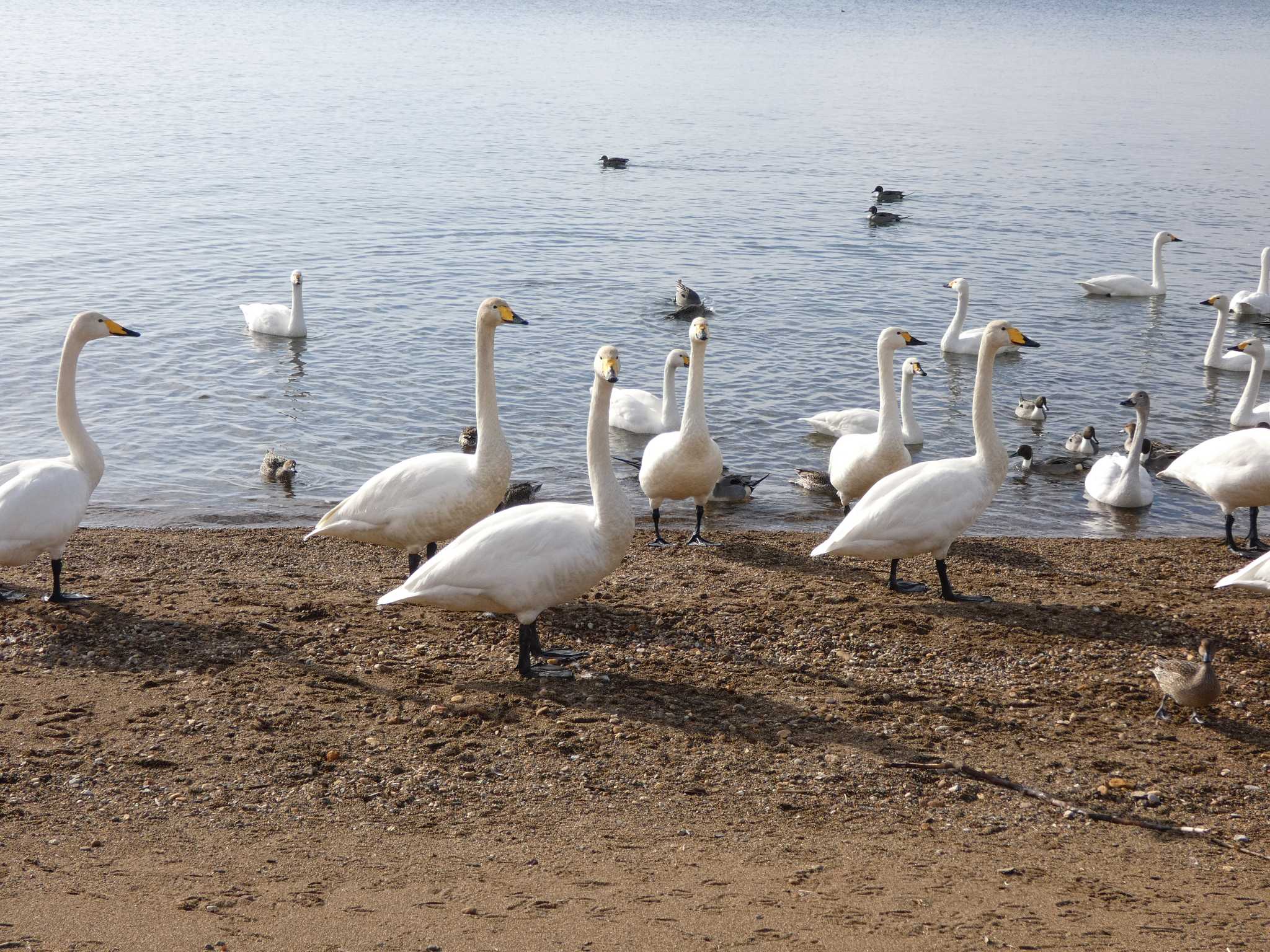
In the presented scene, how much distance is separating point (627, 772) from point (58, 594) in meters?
4.40

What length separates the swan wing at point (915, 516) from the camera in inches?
340

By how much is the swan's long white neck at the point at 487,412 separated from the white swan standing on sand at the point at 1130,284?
16.3 m

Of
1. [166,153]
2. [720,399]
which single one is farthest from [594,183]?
[720,399]

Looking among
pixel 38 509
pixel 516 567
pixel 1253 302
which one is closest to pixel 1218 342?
pixel 1253 302

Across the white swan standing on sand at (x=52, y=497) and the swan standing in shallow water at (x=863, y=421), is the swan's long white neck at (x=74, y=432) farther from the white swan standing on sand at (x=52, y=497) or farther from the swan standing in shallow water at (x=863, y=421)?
the swan standing in shallow water at (x=863, y=421)

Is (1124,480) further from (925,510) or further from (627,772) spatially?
(627,772)

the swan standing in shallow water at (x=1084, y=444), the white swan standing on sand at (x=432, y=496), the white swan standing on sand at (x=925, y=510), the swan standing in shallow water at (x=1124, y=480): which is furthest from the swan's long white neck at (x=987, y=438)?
the swan standing in shallow water at (x=1084, y=444)

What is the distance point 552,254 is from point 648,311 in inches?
186

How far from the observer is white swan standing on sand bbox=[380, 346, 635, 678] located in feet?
23.1

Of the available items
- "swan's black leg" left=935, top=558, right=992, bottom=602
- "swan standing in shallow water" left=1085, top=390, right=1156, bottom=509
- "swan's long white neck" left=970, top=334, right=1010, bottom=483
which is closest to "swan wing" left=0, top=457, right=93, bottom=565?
"swan's black leg" left=935, top=558, right=992, bottom=602

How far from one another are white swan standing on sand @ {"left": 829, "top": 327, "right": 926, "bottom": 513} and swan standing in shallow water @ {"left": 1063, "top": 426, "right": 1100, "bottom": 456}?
3.67 m

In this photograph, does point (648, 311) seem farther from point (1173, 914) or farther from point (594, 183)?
point (1173, 914)

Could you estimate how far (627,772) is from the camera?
6.26m

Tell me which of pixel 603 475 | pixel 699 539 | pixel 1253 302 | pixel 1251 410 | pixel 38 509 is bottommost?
pixel 699 539
